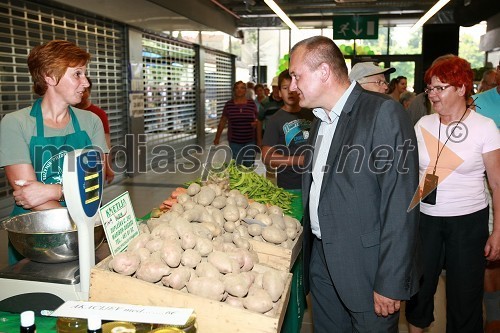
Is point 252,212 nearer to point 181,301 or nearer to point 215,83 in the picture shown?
point 181,301

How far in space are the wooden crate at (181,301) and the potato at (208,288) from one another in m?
0.08

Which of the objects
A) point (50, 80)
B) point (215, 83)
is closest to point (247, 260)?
point (50, 80)

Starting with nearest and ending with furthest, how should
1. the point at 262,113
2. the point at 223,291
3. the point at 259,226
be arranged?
the point at 223,291 → the point at 259,226 → the point at 262,113

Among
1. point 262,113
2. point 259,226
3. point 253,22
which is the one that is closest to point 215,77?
point 253,22

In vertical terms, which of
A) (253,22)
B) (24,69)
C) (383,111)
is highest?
(253,22)

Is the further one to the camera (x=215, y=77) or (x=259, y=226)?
(x=215, y=77)

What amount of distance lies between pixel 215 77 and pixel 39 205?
1320 centimetres

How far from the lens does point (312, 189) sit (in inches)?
96.2

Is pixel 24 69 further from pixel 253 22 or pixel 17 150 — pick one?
pixel 253 22

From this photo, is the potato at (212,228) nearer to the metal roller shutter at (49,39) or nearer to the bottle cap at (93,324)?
the bottle cap at (93,324)

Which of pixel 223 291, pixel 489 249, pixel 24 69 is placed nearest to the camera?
pixel 223 291

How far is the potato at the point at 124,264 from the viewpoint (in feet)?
6.15

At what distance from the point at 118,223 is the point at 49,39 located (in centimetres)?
562

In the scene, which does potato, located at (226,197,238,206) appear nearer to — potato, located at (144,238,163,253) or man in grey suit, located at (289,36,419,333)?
man in grey suit, located at (289,36,419,333)
